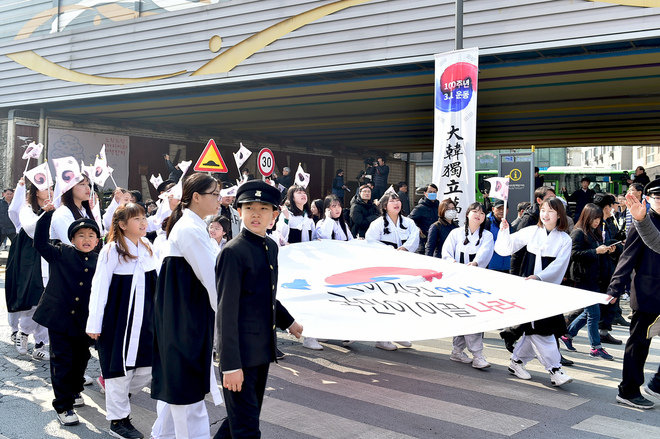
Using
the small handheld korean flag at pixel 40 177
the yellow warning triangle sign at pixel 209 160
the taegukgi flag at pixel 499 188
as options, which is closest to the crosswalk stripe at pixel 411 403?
the taegukgi flag at pixel 499 188

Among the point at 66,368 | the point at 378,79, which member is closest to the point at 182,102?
the point at 378,79

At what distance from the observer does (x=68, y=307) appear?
5.30 metres

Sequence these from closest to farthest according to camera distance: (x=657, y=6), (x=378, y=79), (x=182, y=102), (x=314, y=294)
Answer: (x=314, y=294)
(x=657, y=6)
(x=378, y=79)
(x=182, y=102)

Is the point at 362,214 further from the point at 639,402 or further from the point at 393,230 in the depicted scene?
the point at 639,402

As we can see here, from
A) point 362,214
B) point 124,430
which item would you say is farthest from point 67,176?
point 362,214

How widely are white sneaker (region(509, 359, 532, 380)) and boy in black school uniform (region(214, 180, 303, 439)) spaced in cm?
375

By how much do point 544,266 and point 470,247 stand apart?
99cm

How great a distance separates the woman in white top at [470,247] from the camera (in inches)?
283

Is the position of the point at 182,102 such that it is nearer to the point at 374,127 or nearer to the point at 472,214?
the point at 374,127

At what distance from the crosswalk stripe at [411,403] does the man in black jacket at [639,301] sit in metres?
1.20

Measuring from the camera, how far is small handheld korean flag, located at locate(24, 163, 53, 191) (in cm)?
682

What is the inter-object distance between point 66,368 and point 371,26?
10.4 meters

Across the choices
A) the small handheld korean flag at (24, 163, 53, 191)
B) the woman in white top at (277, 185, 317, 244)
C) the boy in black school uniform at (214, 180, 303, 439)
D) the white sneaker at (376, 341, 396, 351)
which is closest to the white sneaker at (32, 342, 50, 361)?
the small handheld korean flag at (24, 163, 53, 191)

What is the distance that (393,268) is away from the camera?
6.93 meters
